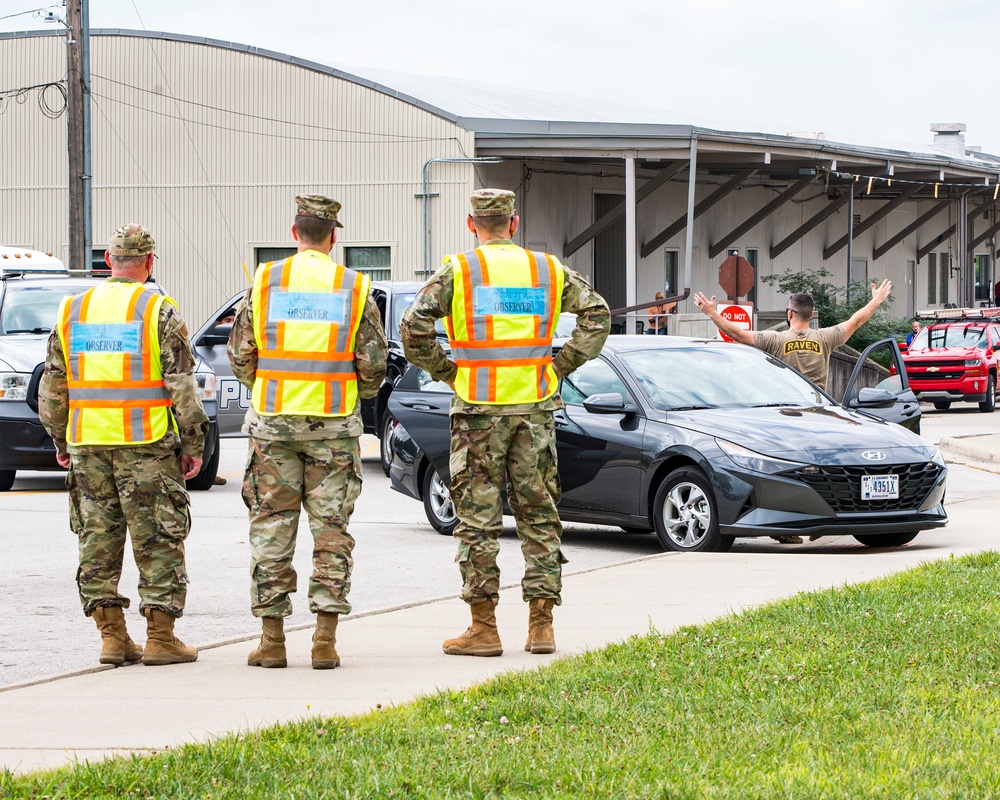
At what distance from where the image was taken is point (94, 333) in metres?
7.07

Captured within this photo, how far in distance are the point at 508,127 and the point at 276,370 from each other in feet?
81.0

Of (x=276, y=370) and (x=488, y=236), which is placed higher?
(x=488, y=236)

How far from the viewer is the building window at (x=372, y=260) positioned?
32.6 meters

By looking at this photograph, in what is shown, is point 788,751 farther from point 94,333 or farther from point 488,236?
point 94,333

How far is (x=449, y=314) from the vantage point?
7.16 meters

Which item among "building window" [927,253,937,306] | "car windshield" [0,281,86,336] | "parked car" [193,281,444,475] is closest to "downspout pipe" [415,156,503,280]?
"parked car" [193,281,444,475]

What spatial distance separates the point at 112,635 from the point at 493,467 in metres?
1.75

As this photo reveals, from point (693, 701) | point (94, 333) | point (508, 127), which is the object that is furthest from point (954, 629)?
point (508, 127)

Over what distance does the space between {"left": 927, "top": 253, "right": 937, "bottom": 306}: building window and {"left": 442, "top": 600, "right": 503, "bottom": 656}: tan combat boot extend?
4856cm

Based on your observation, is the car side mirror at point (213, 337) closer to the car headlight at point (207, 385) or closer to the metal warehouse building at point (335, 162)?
the car headlight at point (207, 385)

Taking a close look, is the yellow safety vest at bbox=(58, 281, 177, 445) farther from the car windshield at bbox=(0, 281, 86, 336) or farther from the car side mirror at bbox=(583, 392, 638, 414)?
the car windshield at bbox=(0, 281, 86, 336)

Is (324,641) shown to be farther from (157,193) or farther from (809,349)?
(157,193)

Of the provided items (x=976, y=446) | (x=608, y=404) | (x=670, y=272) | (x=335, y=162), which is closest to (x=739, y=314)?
(x=976, y=446)

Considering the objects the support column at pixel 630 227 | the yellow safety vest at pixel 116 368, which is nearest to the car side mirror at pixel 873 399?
the yellow safety vest at pixel 116 368
